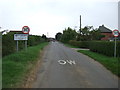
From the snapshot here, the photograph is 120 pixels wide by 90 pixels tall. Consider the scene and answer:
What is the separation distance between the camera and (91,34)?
1555 inches

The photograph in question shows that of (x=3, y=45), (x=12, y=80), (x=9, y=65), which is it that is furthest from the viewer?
(x=3, y=45)

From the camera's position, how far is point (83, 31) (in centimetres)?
3928

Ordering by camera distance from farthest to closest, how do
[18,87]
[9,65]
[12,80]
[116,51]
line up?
[116,51] < [9,65] < [12,80] < [18,87]

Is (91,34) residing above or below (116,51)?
above

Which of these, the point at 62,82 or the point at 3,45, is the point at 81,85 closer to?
the point at 62,82

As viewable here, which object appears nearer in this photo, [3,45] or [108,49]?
[3,45]

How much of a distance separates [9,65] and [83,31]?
3286cm

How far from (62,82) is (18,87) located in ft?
5.59

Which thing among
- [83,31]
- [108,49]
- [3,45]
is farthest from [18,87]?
[83,31]

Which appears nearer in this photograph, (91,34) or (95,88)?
(95,88)

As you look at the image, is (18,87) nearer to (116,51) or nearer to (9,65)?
(9,65)

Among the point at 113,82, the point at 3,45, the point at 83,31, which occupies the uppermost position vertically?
the point at 83,31

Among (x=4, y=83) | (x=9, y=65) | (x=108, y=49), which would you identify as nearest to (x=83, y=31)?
(x=108, y=49)

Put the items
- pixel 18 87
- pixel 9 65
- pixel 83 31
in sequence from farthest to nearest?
pixel 83 31
pixel 9 65
pixel 18 87
